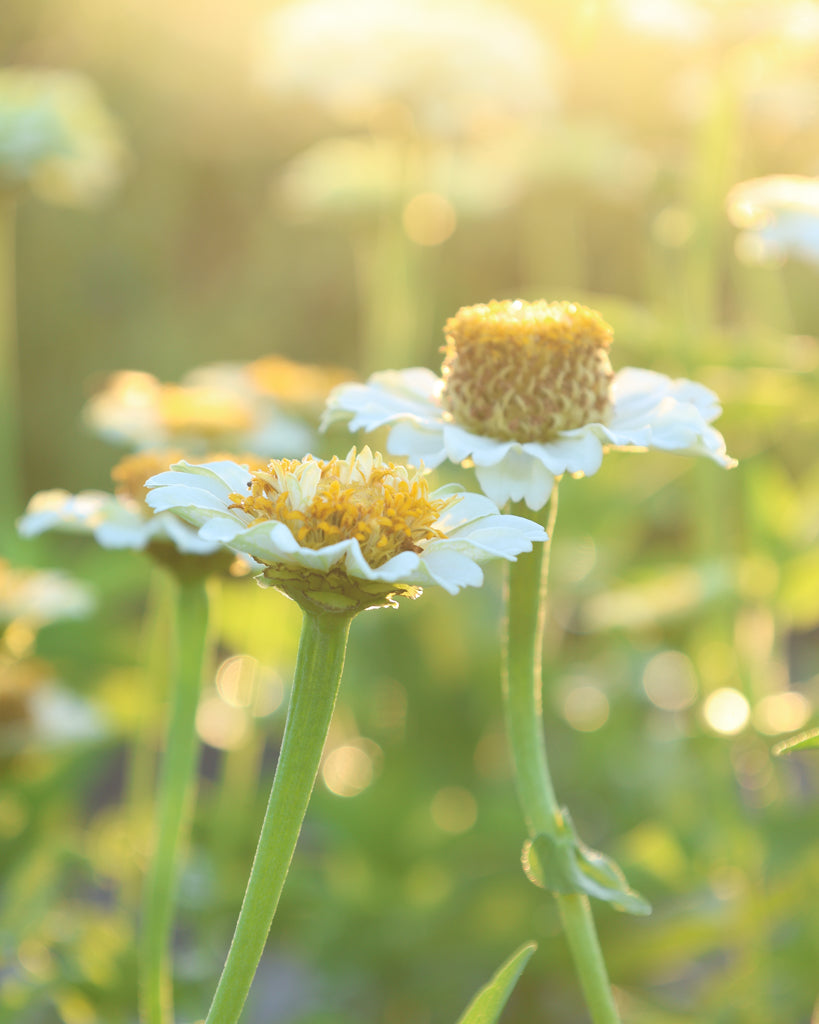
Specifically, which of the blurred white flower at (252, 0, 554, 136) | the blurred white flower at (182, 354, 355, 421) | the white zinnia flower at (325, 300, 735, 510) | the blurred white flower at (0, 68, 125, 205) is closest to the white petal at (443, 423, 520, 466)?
the white zinnia flower at (325, 300, 735, 510)

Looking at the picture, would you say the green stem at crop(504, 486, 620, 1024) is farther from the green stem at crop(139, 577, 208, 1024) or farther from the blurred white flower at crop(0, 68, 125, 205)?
the blurred white flower at crop(0, 68, 125, 205)

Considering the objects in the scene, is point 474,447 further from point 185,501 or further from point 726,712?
point 726,712

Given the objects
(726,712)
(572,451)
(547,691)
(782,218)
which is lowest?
(547,691)

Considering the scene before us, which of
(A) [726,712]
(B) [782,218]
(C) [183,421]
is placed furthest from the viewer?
(A) [726,712]

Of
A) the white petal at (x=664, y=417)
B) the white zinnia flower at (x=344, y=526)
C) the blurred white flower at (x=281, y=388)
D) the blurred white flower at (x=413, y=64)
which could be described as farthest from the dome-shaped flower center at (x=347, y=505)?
the blurred white flower at (x=413, y=64)

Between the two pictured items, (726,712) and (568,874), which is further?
(726,712)

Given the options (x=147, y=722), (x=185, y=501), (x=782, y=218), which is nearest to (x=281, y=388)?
(x=147, y=722)
